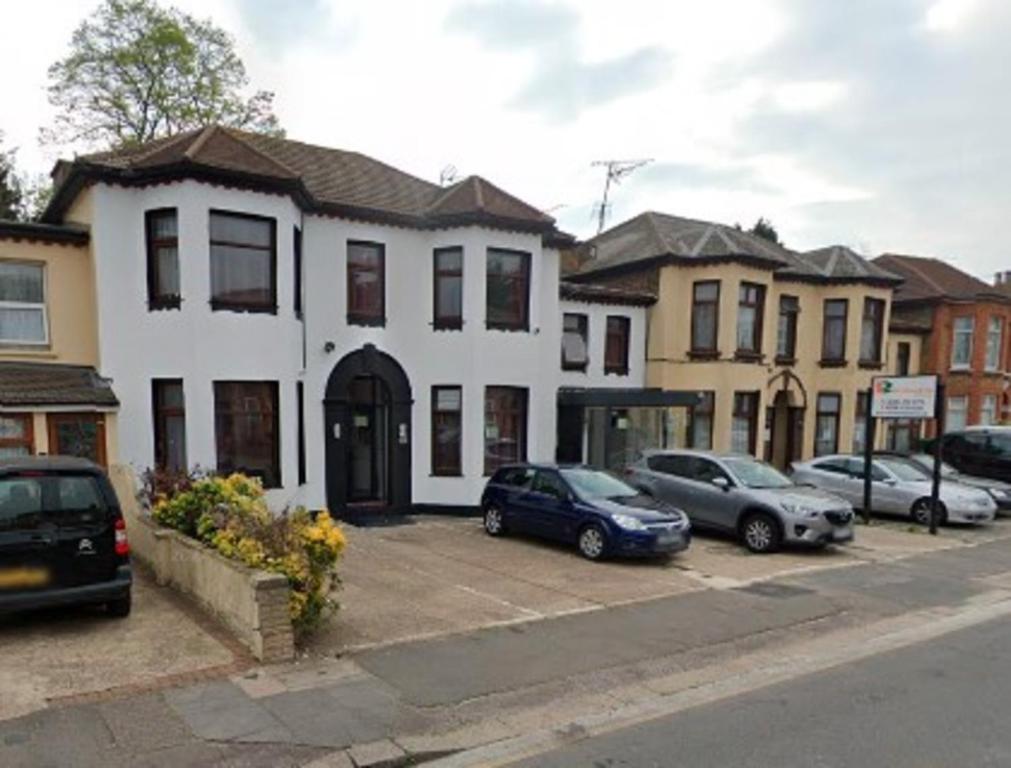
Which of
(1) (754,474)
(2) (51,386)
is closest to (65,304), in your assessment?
(2) (51,386)

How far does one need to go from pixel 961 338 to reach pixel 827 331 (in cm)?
769

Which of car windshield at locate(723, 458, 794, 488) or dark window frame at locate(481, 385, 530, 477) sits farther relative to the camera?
dark window frame at locate(481, 385, 530, 477)

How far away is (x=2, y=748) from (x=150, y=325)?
8.59 metres

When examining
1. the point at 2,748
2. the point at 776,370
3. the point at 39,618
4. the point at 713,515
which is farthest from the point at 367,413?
the point at 776,370

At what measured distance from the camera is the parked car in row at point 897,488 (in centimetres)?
1504

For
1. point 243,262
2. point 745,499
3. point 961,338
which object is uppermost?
point 243,262

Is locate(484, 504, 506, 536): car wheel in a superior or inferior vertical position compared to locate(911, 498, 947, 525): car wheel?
superior

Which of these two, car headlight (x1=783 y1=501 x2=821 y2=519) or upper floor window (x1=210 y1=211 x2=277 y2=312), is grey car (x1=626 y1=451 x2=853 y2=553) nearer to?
car headlight (x1=783 y1=501 x2=821 y2=519)

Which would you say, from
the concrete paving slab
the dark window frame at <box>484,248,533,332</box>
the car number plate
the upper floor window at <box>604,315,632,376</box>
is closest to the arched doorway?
the dark window frame at <box>484,248,533,332</box>

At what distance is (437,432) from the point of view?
15.0 meters

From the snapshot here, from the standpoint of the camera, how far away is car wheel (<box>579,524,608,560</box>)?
34.4 feet

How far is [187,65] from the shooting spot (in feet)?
82.6

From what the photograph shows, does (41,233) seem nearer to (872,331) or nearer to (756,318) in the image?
(756,318)

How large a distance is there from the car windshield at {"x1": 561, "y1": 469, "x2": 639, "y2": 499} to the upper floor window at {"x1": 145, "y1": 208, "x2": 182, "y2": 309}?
729 centimetres
